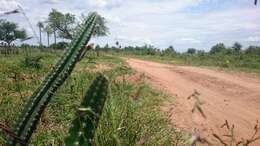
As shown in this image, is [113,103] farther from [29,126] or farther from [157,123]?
[29,126]

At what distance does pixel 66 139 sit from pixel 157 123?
2.84m

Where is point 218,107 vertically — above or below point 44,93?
below

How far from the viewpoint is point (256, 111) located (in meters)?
8.90

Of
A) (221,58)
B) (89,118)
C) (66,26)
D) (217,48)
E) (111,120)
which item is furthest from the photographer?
(217,48)

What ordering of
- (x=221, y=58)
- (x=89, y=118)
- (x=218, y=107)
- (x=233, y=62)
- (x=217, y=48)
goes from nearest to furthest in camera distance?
(x=89, y=118)
(x=218, y=107)
(x=233, y=62)
(x=221, y=58)
(x=217, y=48)

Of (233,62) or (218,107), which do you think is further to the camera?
(233,62)

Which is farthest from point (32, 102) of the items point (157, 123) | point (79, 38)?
point (157, 123)

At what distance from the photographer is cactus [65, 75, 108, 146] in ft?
6.14

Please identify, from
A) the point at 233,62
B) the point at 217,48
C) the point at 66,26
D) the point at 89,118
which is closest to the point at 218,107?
the point at 66,26

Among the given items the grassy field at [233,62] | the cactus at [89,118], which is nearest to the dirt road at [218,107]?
the cactus at [89,118]

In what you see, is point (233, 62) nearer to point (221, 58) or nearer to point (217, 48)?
point (221, 58)

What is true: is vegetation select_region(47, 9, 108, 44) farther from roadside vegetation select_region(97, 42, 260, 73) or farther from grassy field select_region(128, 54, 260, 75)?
grassy field select_region(128, 54, 260, 75)

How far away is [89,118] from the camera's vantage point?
73.2 inches

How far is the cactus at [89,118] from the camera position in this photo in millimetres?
1870
